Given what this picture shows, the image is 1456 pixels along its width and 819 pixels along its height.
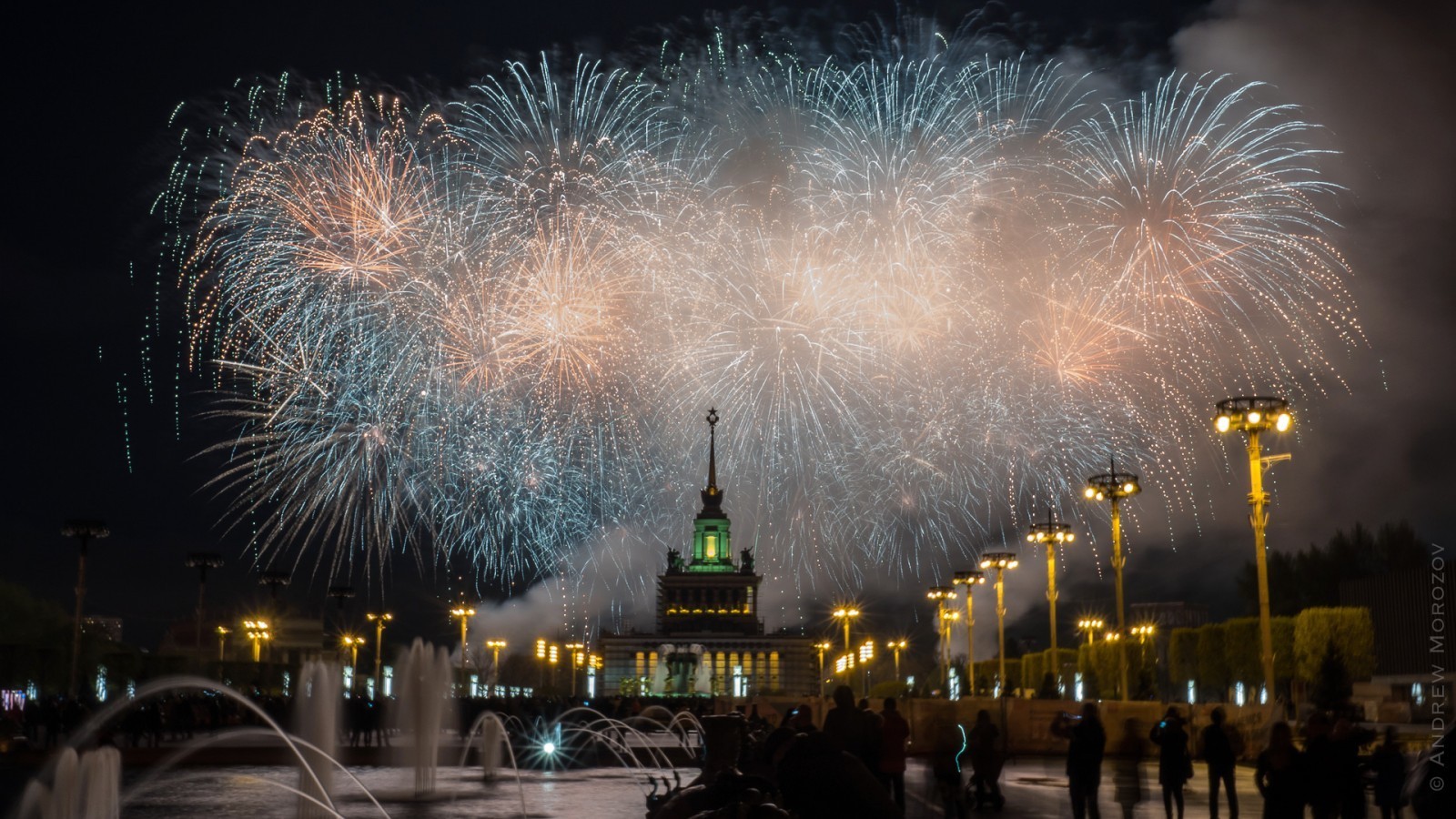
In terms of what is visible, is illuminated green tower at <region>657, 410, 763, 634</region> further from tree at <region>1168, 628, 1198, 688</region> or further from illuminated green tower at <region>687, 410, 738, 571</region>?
tree at <region>1168, 628, 1198, 688</region>

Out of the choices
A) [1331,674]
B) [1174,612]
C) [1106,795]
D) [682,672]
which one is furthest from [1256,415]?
[1174,612]

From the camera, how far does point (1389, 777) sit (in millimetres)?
13891

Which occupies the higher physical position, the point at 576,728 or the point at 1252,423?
the point at 1252,423

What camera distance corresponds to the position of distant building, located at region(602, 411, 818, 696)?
445 feet

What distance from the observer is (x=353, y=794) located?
858 inches

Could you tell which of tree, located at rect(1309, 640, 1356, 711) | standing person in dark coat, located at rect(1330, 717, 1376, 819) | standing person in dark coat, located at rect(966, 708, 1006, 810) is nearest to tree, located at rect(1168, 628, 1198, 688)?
tree, located at rect(1309, 640, 1356, 711)

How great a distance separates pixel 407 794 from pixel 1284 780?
14509 millimetres

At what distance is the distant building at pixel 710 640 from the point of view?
5335 inches

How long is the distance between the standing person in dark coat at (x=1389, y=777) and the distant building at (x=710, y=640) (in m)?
114

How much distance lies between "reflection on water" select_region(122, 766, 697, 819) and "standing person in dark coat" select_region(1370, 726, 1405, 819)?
735 centimetres

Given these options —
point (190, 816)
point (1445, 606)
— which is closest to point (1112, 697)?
point (1445, 606)

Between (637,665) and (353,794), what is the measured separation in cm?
12032

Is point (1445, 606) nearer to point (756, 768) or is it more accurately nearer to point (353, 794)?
point (353, 794)

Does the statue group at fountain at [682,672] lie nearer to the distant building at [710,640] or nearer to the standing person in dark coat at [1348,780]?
the distant building at [710,640]
